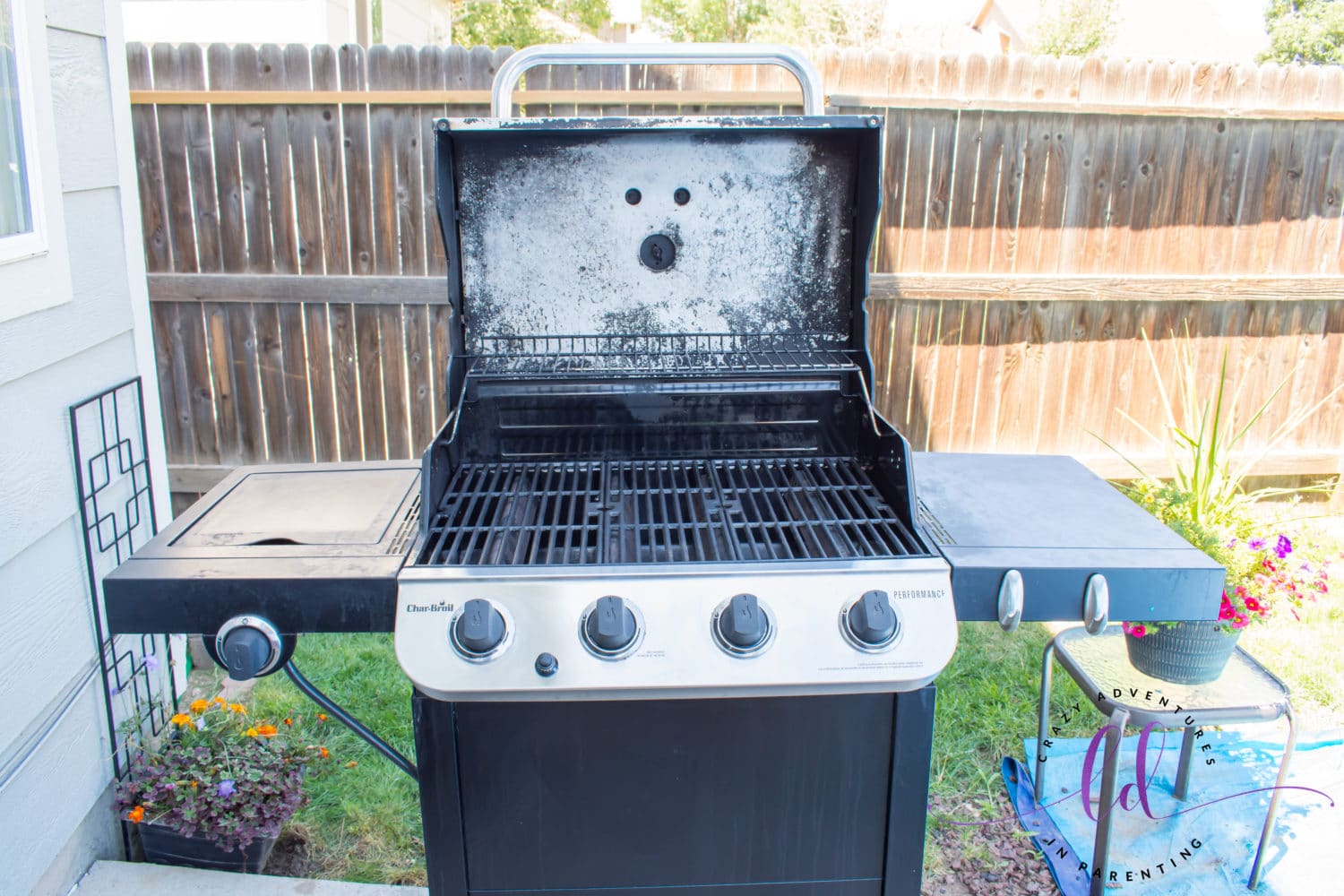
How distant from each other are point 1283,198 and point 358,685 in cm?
412

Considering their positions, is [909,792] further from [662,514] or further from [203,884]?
[203,884]

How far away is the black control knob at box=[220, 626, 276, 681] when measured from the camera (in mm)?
1315

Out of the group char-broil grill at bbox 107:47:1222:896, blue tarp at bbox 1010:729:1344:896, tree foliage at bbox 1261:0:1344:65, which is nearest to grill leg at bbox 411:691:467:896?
char-broil grill at bbox 107:47:1222:896

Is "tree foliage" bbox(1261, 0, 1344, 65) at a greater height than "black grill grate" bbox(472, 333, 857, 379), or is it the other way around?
"tree foliage" bbox(1261, 0, 1344, 65)

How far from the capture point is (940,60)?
11.8ft

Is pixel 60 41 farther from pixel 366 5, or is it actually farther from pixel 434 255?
Answer: pixel 366 5

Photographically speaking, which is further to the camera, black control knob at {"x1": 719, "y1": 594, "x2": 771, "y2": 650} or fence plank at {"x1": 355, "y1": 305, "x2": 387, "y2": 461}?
fence plank at {"x1": 355, "y1": 305, "x2": 387, "y2": 461}

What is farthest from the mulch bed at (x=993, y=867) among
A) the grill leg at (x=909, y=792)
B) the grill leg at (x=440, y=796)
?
the grill leg at (x=440, y=796)

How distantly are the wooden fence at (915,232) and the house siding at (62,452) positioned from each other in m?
1.24

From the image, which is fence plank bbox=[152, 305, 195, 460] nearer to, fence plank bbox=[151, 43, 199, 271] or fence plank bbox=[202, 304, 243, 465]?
fence plank bbox=[202, 304, 243, 465]

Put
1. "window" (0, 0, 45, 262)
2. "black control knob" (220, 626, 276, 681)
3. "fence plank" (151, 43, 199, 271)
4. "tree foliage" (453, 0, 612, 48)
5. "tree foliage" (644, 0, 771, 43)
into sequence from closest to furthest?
"black control knob" (220, 626, 276, 681), "window" (0, 0, 45, 262), "fence plank" (151, 43, 199, 271), "tree foliage" (453, 0, 612, 48), "tree foliage" (644, 0, 771, 43)

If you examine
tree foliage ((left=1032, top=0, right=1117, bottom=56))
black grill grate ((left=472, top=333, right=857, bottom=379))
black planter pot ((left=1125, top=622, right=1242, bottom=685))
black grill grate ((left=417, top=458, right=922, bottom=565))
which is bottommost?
black planter pot ((left=1125, top=622, right=1242, bottom=685))

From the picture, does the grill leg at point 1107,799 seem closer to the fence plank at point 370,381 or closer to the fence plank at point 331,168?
the fence plank at point 370,381

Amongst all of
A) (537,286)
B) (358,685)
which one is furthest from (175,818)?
(537,286)
